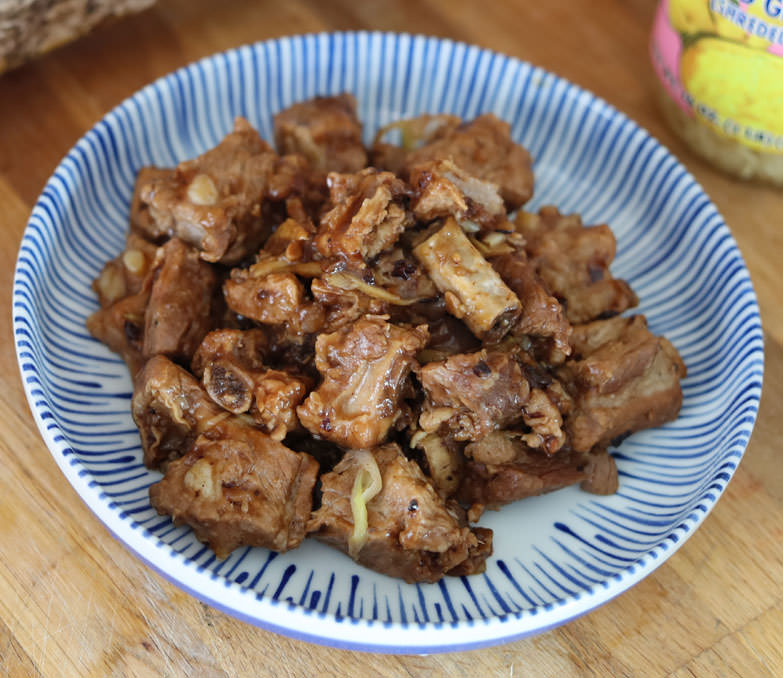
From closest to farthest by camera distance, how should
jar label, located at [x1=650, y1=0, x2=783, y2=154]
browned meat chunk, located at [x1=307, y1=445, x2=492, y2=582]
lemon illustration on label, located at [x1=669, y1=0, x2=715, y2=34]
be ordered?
1. browned meat chunk, located at [x1=307, y1=445, x2=492, y2=582]
2. jar label, located at [x1=650, y1=0, x2=783, y2=154]
3. lemon illustration on label, located at [x1=669, y1=0, x2=715, y2=34]

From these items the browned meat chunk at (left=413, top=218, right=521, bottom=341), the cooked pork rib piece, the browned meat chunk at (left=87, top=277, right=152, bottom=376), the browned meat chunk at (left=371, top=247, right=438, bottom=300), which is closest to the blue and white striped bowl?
the browned meat chunk at (left=87, top=277, right=152, bottom=376)

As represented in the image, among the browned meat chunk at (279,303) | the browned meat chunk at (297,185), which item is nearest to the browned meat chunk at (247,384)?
the browned meat chunk at (279,303)

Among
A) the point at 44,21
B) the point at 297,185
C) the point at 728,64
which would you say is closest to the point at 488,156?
the point at 297,185

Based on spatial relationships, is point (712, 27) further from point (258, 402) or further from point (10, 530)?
point (10, 530)

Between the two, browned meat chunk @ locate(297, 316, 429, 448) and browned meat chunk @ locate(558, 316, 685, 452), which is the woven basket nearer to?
browned meat chunk @ locate(297, 316, 429, 448)

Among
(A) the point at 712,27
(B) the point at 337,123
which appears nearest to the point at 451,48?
(B) the point at 337,123

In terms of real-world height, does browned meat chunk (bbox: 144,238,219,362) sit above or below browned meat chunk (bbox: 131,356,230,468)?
above
